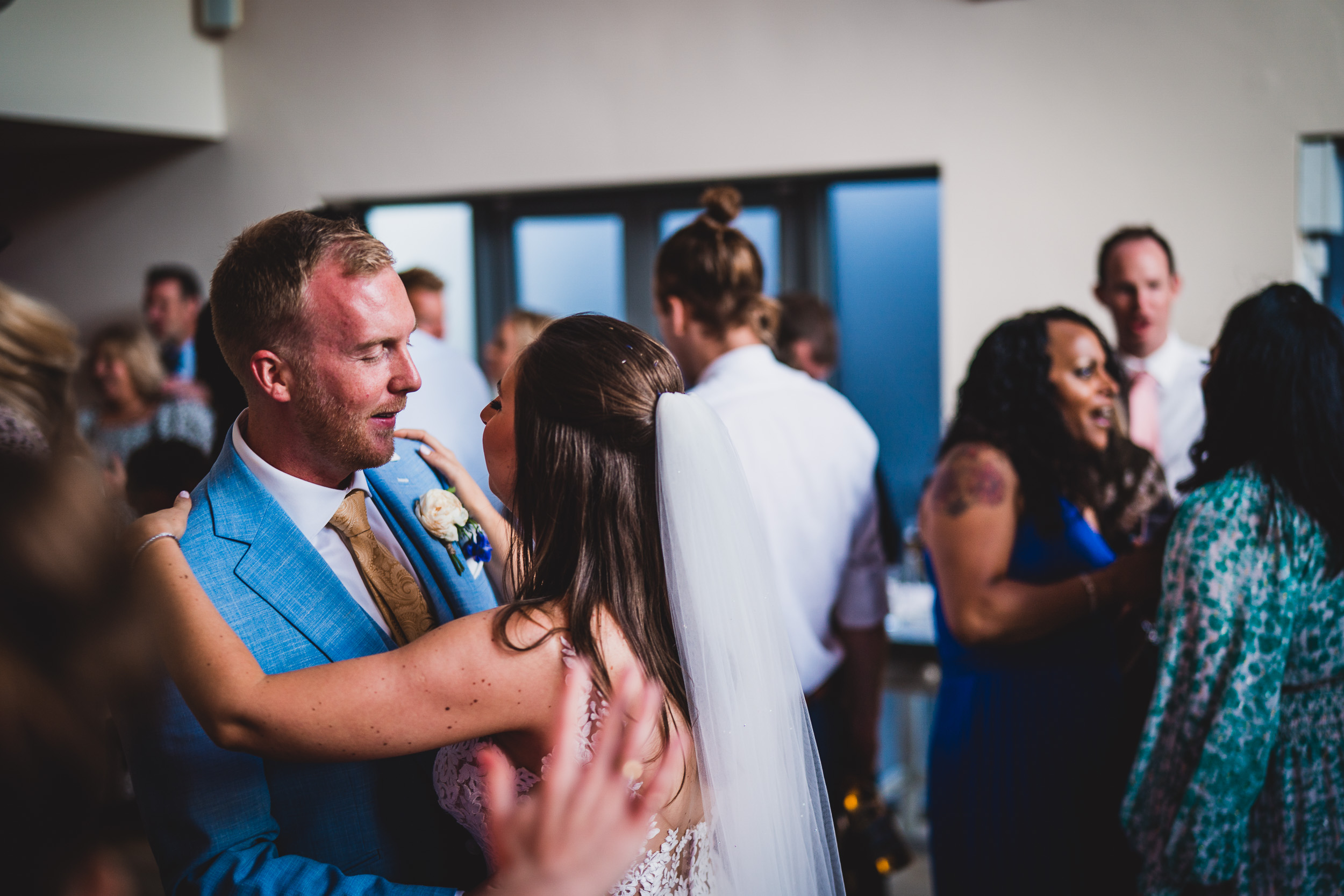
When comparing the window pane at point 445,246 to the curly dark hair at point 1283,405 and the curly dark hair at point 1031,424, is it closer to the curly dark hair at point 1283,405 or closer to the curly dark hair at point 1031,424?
the curly dark hair at point 1031,424

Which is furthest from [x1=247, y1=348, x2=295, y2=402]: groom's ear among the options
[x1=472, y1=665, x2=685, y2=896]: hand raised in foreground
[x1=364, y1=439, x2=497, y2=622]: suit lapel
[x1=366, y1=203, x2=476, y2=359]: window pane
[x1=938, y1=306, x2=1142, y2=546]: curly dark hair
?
[x1=366, y1=203, x2=476, y2=359]: window pane

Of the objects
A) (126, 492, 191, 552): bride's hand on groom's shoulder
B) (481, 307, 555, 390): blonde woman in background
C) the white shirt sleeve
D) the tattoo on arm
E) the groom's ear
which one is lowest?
the white shirt sleeve

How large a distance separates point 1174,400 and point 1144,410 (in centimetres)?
17

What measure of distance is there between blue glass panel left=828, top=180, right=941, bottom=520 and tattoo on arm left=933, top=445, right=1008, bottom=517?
2.35 m

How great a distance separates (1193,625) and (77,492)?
6.07ft

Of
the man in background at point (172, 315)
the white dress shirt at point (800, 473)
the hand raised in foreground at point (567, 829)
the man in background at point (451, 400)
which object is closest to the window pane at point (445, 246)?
the man in background at point (172, 315)

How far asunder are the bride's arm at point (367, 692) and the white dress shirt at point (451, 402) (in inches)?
64.7

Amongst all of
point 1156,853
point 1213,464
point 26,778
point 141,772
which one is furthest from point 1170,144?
point 26,778

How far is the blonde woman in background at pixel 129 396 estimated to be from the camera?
176 inches

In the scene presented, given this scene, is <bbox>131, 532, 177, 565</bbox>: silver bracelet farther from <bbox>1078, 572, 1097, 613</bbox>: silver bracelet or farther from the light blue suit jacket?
<bbox>1078, 572, 1097, 613</bbox>: silver bracelet

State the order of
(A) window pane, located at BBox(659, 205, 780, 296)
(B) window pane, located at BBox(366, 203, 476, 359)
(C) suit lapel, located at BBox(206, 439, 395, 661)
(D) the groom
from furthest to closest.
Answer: (B) window pane, located at BBox(366, 203, 476, 359), (A) window pane, located at BBox(659, 205, 780, 296), (C) suit lapel, located at BBox(206, 439, 395, 661), (D) the groom

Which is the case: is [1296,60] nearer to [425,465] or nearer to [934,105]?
[934,105]

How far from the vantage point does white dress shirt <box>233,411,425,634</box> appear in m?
1.47

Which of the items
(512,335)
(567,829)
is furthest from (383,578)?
(512,335)
